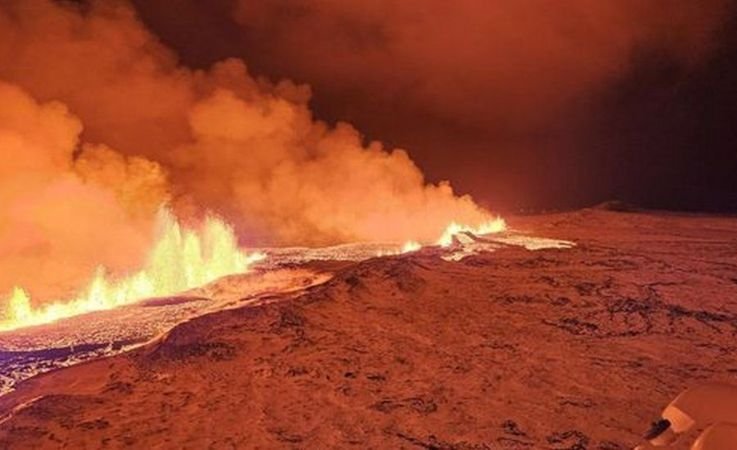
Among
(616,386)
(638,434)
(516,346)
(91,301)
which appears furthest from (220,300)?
(638,434)

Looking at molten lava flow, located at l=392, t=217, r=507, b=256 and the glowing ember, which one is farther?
the glowing ember

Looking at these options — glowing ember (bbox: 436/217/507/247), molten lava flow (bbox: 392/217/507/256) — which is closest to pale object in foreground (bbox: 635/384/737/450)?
molten lava flow (bbox: 392/217/507/256)

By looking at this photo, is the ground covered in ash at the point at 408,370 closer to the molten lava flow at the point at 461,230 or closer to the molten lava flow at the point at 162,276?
the molten lava flow at the point at 162,276

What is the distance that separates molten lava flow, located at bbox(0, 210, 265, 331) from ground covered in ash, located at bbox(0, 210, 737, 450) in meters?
5.47

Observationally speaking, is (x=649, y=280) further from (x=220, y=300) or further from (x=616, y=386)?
(x=220, y=300)

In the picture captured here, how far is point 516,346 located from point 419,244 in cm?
1782

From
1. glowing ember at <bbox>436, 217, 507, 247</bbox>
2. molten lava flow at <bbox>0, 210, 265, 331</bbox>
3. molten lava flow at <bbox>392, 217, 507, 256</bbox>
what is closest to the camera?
molten lava flow at <bbox>0, 210, 265, 331</bbox>

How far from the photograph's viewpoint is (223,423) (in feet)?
27.7

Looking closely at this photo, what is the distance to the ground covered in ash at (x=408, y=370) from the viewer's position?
8.05m

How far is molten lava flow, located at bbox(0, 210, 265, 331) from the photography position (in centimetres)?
1731

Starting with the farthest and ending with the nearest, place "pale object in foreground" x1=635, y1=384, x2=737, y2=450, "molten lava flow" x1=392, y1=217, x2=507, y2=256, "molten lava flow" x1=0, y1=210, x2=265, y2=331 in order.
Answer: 1. "molten lava flow" x1=392, y1=217, x2=507, y2=256
2. "molten lava flow" x1=0, y1=210, x2=265, y2=331
3. "pale object in foreground" x1=635, y1=384, x2=737, y2=450

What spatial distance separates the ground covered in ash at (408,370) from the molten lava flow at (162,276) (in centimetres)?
547

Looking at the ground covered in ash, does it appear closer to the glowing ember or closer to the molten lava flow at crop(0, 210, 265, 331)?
the molten lava flow at crop(0, 210, 265, 331)

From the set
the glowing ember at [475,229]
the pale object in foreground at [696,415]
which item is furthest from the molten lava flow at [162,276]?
the pale object in foreground at [696,415]
